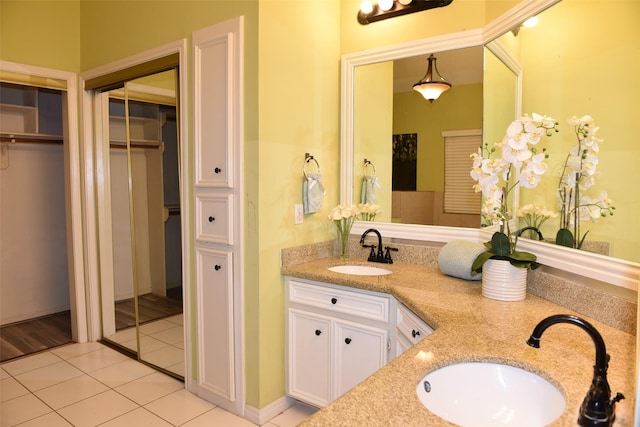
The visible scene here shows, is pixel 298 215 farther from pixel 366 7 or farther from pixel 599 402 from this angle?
pixel 599 402

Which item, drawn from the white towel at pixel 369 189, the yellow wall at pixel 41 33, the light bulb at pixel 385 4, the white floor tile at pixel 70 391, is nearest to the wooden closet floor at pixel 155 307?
the white floor tile at pixel 70 391

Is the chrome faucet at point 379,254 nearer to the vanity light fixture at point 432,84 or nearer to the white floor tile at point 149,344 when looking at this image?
the vanity light fixture at point 432,84

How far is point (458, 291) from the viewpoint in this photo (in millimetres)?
1962

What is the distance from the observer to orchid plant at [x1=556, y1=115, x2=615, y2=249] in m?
1.65

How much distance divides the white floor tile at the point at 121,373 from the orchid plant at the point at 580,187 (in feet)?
9.21

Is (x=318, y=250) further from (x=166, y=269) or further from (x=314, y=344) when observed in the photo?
(x=166, y=269)

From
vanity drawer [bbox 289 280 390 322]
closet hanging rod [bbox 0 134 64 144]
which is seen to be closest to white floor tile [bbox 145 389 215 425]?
vanity drawer [bbox 289 280 390 322]

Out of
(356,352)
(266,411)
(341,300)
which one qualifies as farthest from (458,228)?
(266,411)

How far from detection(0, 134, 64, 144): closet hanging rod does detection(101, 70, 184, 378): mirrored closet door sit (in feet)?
3.19

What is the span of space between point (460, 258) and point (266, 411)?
140 centimetres

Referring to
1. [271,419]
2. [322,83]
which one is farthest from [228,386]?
[322,83]

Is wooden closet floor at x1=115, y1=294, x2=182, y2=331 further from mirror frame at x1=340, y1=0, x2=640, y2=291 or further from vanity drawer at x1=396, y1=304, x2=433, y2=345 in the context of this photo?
vanity drawer at x1=396, y1=304, x2=433, y2=345

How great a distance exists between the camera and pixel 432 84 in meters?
2.50

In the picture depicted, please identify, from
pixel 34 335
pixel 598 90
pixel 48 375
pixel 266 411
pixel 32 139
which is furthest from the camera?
pixel 32 139
